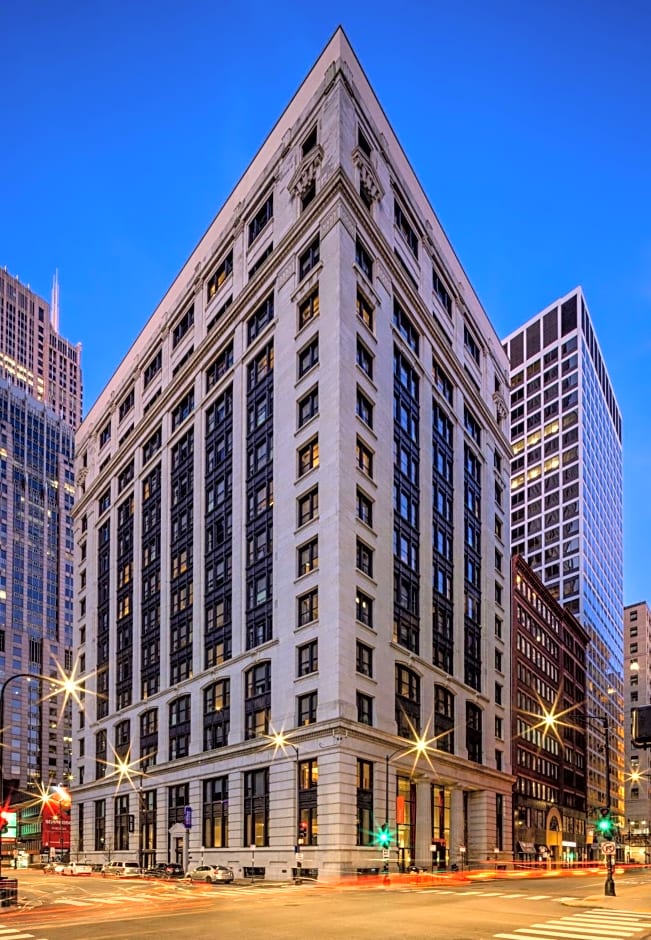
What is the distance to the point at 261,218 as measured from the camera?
266ft

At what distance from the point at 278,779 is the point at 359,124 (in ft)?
169

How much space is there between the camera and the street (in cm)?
2600

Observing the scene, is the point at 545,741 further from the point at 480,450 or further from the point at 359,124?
the point at 359,124

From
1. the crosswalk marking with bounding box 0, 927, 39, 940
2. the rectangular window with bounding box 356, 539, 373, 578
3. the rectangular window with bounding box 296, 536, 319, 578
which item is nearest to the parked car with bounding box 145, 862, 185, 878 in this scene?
the rectangular window with bounding box 296, 536, 319, 578

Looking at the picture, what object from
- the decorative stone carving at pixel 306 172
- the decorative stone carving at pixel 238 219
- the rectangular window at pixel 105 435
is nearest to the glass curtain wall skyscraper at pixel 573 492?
the rectangular window at pixel 105 435

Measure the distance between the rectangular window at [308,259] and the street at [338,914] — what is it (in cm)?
4522

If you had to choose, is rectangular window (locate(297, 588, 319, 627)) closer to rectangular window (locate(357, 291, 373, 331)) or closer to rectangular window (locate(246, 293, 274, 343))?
rectangular window (locate(357, 291, 373, 331))

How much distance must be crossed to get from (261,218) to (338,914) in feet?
207

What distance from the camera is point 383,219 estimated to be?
75.4m

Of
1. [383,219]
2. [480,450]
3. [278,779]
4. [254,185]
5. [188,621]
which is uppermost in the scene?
[254,185]

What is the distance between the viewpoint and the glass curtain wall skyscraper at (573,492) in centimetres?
15375

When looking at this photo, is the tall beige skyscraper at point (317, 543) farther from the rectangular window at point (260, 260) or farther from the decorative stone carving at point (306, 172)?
the rectangular window at point (260, 260)

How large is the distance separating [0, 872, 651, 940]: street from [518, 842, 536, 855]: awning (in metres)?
49.2

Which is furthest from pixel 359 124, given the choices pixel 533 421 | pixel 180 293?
pixel 533 421
